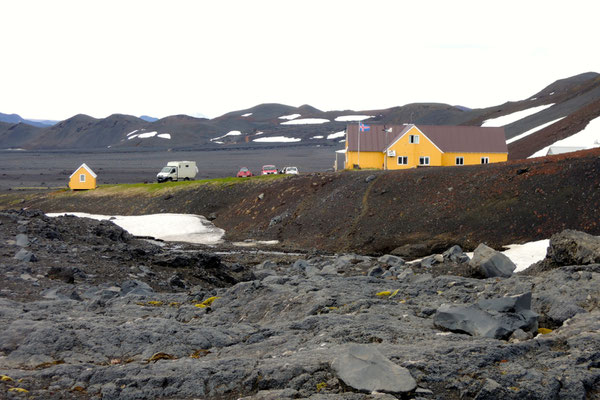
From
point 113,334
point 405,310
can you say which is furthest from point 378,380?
point 113,334

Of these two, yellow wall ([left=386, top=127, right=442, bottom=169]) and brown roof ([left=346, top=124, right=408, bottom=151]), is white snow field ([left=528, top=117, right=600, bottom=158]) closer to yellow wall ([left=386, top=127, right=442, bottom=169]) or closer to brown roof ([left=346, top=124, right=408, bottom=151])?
yellow wall ([left=386, top=127, right=442, bottom=169])

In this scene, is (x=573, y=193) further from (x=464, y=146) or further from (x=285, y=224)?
(x=464, y=146)

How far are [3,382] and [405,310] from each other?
23.2 ft

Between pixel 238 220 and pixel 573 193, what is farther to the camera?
pixel 238 220

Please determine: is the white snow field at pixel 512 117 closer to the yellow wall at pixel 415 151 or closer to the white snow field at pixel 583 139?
the white snow field at pixel 583 139

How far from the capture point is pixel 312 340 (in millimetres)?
8742

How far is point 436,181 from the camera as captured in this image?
45.0 meters

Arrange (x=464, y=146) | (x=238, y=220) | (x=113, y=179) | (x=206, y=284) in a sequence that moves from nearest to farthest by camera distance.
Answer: (x=206, y=284)
(x=238, y=220)
(x=464, y=146)
(x=113, y=179)

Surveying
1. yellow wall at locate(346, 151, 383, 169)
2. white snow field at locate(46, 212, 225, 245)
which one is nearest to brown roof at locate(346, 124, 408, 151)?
yellow wall at locate(346, 151, 383, 169)

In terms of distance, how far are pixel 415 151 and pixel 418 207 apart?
22.0 meters

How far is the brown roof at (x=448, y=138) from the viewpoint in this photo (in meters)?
64.2

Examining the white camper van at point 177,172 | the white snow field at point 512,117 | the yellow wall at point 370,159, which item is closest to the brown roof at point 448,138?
the yellow wall at point 370,159

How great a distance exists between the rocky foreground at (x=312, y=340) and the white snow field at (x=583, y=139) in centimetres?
7389

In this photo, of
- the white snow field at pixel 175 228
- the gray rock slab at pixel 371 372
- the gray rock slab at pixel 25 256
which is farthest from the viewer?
the white snow field at pixel 175 228
